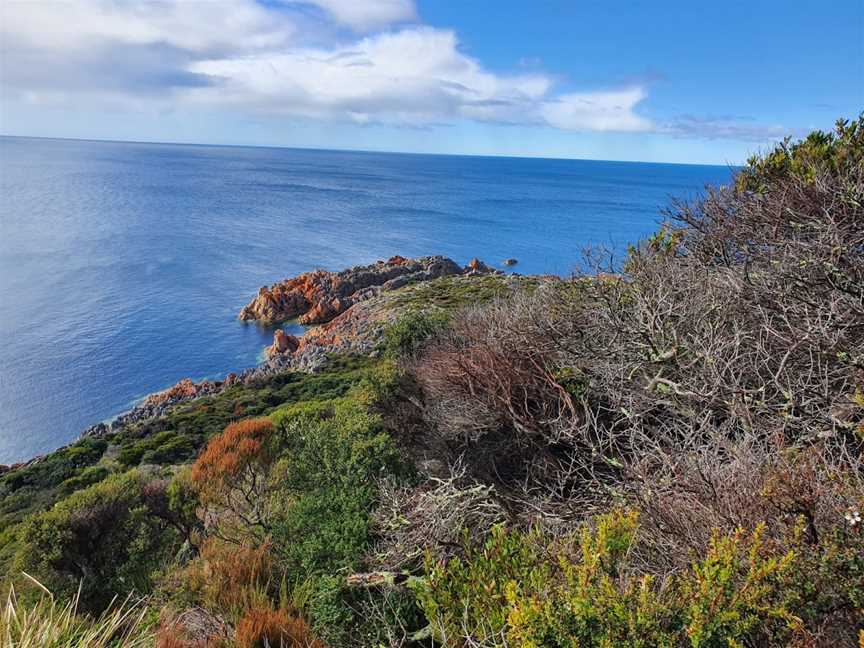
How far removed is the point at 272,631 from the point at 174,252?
66.6 m

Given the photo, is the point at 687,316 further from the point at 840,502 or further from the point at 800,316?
the point at 840,502

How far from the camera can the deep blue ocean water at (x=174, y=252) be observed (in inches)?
1388

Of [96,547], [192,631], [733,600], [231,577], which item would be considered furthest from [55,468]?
[733,600]

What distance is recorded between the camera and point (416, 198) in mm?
118938

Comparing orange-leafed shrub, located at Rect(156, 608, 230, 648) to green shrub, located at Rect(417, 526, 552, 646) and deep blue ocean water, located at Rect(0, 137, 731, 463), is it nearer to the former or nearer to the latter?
green shrub, located at Rect(417, 526, 552, 646)

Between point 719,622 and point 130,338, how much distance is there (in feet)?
150

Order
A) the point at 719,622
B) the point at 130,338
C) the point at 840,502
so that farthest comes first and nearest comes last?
the point at 130,338 < the point at 840,502 < the point at 719,622

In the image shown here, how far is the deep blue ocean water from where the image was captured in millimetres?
35250

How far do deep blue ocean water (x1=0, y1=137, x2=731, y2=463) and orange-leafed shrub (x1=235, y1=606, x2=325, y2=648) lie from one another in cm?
1127

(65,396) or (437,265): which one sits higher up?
(437,265)

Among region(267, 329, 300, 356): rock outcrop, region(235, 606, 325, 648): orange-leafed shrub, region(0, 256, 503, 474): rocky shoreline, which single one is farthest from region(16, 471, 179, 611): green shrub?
region(267, 329, 300, 356): rock outcrop

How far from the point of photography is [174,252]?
2493 inches

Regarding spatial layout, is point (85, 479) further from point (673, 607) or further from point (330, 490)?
point (673, 607)

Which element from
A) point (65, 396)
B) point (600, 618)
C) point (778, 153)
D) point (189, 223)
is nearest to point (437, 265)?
Answer: point (65, 396)
